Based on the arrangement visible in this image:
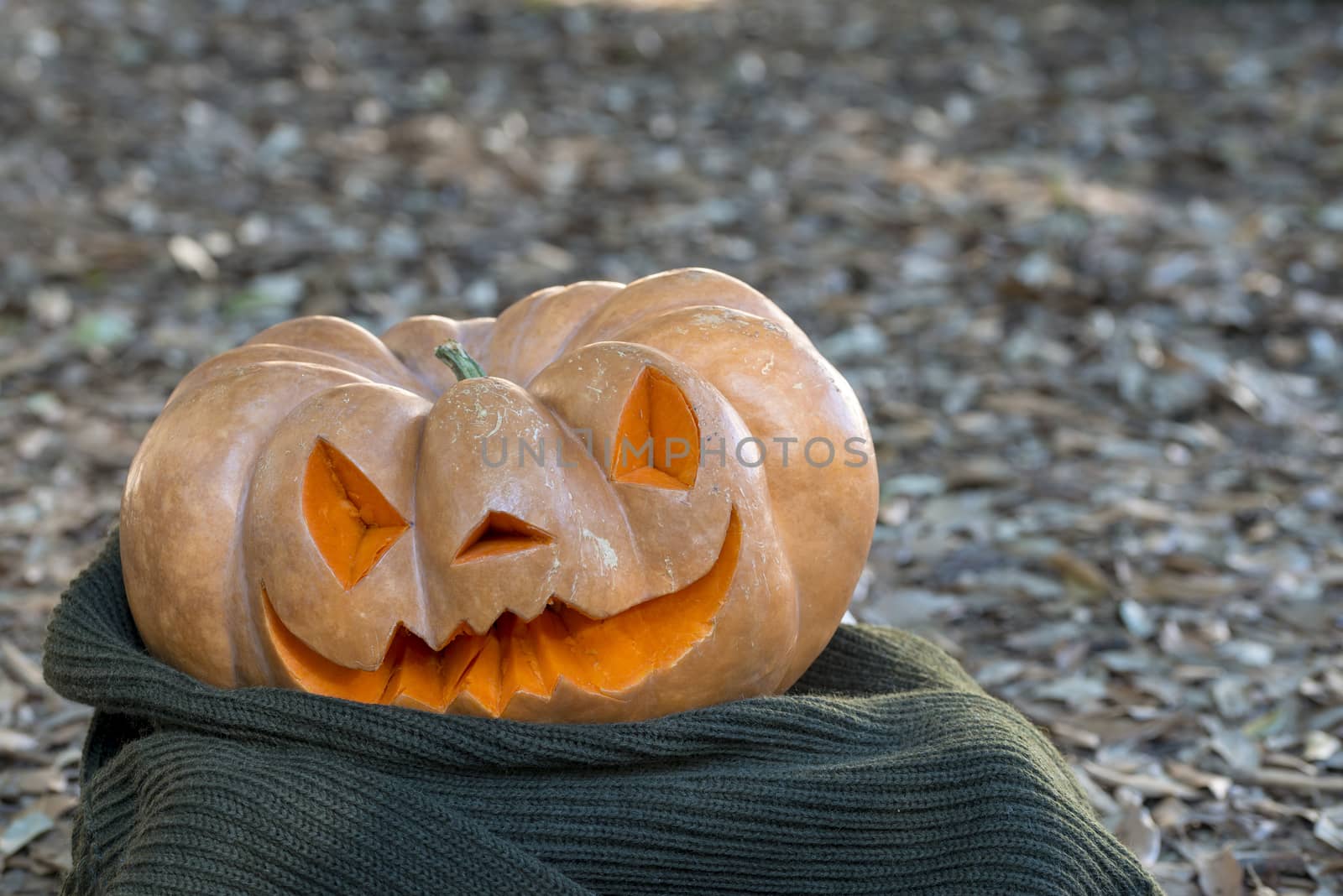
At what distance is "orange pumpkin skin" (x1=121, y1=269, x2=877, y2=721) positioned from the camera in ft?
5.96

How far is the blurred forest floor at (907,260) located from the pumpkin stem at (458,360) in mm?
1176

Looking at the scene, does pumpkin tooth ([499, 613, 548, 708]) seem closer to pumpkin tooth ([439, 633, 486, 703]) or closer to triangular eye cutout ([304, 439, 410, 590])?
pumpkin tooth ([439, 633, 486, 703])

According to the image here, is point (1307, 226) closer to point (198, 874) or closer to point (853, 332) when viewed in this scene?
point (853, 332)

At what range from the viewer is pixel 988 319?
493 cm

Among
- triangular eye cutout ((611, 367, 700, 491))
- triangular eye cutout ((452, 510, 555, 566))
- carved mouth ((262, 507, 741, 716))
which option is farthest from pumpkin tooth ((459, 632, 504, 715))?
triangular eye cutout ((611, 367, 700, 491))

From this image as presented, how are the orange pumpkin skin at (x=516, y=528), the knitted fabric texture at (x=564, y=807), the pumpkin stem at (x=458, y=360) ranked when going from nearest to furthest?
the knitted fabric texture at (x=564, y=807) < the orange pumpkin skin at (x=516, y=528) < the pumpkin stem at (x=458, y=360)

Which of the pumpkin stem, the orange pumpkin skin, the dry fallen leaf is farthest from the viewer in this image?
the dry fallen leaf

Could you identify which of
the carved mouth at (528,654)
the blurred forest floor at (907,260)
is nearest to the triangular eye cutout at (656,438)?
the carved mouth at (528,654)

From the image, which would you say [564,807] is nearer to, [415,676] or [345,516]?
[415,676]

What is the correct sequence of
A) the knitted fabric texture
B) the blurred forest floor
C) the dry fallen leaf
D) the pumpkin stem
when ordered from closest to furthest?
1. the knitted fabric texture
2. the pumpkin stem
3. the dry fallen leaf
4. the blurred forest floor

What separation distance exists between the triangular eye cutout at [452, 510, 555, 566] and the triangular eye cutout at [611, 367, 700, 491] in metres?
0.14

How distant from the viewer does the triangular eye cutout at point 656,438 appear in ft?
6.19

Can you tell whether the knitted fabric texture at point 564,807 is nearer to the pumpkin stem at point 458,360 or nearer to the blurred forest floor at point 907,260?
the pumpkin stem at point 458,360

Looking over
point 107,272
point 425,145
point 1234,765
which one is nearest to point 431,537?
point 1234,765
